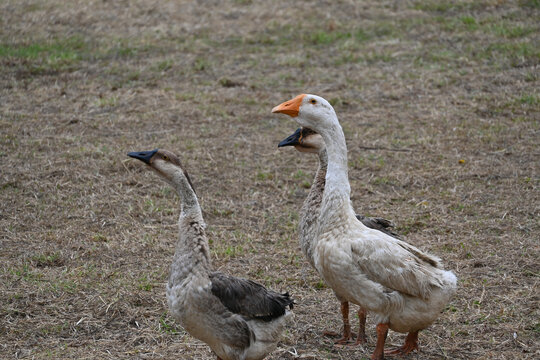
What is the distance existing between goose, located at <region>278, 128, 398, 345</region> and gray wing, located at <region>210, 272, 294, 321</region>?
2.49 ft

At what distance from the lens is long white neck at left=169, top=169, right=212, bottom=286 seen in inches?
183

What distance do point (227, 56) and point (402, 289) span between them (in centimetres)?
1020

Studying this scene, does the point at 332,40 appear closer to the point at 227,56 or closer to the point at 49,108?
the point at 227,56

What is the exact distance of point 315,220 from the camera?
5.79 m

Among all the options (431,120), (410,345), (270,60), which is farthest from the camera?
(270,60)

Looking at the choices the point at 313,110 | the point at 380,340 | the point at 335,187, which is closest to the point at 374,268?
the point at 380,340

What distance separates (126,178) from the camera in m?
8.77

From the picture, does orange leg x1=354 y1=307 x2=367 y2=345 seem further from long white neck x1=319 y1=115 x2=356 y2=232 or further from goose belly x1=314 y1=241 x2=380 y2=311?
long white neck x1=319 y1=115 x2=356 y2=232

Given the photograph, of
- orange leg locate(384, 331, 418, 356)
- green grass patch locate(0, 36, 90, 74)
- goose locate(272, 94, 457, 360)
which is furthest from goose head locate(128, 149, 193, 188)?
green grass patch locate(0, 36, 90, 74)

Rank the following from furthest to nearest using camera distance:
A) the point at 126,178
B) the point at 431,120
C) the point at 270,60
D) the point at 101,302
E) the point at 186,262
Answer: the point at 270,60 < the point at 431,120 < the point at 126,178 < the point at 101,302 < the point at 186,262

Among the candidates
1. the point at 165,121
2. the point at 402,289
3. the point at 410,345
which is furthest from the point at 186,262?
the point at 165,121

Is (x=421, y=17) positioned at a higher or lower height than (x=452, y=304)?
higher

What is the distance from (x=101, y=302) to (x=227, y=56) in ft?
29.8

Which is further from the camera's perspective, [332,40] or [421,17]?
[421,17]
